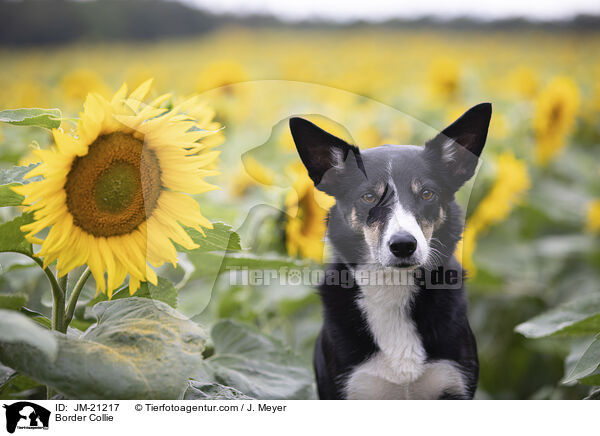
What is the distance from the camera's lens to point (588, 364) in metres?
0.79

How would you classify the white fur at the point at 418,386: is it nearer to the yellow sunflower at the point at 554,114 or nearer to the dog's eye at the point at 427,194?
the dog's eye at the point at 427,194

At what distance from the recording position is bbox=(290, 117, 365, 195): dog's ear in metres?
0.72

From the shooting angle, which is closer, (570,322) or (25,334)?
(25,334)

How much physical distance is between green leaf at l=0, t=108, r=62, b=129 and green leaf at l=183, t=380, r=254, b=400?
1.30ft

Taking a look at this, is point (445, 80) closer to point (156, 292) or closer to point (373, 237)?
point (373, 237)

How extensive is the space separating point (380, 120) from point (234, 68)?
638mm

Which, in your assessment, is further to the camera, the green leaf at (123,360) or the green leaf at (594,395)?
the green leaf at (594,395)

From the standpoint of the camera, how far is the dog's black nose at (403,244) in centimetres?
71

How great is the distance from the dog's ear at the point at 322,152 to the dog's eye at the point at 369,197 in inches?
1.2

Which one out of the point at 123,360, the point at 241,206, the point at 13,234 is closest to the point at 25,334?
the point at 123,360

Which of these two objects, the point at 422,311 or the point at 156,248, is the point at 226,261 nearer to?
the point at 156,248

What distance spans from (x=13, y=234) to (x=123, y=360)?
9.1 inches

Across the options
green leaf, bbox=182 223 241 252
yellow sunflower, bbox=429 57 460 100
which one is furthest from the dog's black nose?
yellow sunflower, bbox=429 57 460 100

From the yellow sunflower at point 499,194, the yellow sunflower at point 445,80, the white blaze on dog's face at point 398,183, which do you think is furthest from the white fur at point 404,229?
the yellow sunflower at point 445,80
